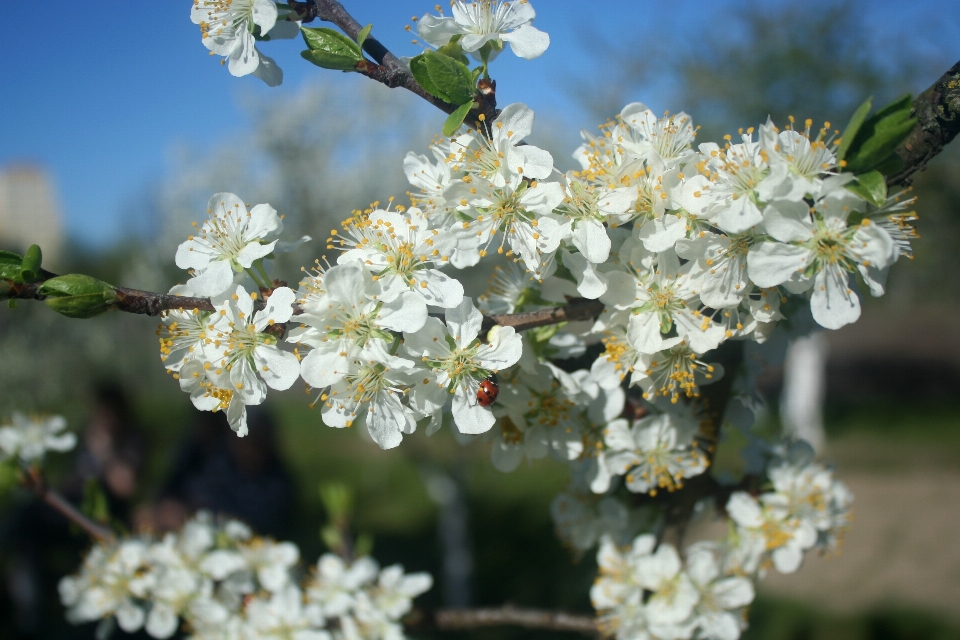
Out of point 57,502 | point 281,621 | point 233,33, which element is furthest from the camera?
point 57,502

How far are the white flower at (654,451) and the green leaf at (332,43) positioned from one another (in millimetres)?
871

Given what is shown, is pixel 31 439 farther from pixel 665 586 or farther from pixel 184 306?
pixel 665 586

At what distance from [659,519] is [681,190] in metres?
0.93

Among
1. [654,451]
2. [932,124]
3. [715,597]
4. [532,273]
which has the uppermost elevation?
[932,124]

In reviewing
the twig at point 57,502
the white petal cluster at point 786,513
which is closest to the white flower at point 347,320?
the white petal cluster at point 786,513

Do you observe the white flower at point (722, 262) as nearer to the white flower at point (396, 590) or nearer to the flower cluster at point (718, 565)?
the flower cluster at point (718, 565)

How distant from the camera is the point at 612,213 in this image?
1.09 metres

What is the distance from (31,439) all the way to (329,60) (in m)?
1.72

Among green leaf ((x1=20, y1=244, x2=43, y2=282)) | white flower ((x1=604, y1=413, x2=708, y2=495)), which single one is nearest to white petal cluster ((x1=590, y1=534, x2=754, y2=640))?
white flower ((x1=604, y1=413, x2=708, y2=495))

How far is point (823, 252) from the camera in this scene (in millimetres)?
1034

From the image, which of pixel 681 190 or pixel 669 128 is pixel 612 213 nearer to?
pixel 681 190

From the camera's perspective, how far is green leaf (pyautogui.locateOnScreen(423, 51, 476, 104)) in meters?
1.11

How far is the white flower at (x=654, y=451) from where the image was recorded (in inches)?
55.2

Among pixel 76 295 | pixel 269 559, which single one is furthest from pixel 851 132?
pixel 269 559
